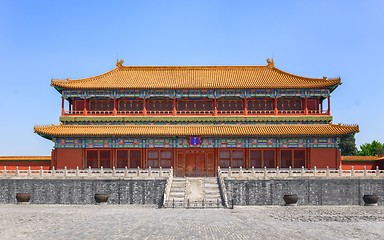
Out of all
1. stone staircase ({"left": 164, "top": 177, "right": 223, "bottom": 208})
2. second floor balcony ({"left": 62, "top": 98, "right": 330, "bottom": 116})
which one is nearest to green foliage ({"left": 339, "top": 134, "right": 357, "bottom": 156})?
second floor balcony ({"left": 62, "top": 98, "right": 330, "bottom": 116})

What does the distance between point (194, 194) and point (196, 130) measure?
9.96m

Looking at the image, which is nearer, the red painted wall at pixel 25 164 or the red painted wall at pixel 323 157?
the red painted wall at pixel 323 157

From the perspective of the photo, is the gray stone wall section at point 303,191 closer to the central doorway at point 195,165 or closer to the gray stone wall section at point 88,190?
the gray stone wall section at point 88,190

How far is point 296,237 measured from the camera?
21250mm

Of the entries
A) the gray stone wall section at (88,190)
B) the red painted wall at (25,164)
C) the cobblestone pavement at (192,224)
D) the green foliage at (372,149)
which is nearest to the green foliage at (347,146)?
the green foliage at (372,149)

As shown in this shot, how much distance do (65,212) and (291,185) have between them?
17221mm

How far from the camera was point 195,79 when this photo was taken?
168ft

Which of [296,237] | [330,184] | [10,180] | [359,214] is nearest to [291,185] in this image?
[330,184]

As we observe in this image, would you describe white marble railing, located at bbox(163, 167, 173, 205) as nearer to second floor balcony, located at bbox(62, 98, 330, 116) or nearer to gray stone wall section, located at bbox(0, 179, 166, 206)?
gray stone wall section, located at bbox(0, 179, 166, 206)

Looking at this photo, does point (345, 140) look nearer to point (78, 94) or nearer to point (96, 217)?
point (78, 94)

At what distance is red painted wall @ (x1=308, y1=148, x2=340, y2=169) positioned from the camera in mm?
46750

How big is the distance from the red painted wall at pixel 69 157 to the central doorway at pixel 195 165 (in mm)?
9802

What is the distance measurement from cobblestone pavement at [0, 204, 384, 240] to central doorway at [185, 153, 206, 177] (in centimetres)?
1242

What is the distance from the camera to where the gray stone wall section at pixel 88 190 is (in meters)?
39.5
